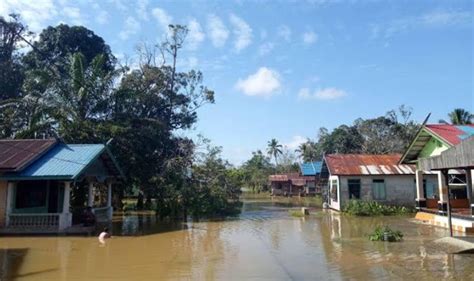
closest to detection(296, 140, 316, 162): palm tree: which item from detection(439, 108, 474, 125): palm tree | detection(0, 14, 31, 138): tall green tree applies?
detection(439, 108, 474, 125): palm tree

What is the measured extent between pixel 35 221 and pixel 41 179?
88.2 inches

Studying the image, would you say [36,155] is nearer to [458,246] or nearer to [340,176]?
[458,246]

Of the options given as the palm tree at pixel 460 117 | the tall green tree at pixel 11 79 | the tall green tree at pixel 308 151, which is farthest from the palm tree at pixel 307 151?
the tall green tree at pixel 11 79

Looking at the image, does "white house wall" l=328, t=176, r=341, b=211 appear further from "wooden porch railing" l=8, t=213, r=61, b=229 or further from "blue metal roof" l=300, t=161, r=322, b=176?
"blue metal roof" l=300, t=161, r=322, b=176

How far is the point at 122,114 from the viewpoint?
31.3 metres

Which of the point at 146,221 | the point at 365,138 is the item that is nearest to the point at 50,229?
the point at 146,221

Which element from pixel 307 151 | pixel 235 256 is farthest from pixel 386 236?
pixel 307 151

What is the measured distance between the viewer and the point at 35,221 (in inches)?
770

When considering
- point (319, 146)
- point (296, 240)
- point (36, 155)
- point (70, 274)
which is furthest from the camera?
point (319, 146)

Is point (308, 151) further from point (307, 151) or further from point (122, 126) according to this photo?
point (122, 126)

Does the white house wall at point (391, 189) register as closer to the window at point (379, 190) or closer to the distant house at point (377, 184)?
the distant house at point (377, 184)

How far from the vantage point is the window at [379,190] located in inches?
1209

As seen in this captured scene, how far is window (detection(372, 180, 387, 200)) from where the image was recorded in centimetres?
3072

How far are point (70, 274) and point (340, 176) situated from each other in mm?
23037
